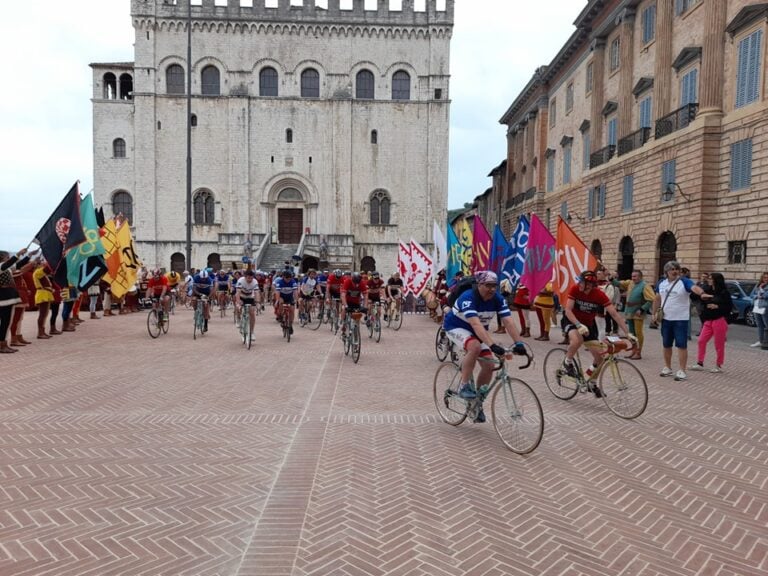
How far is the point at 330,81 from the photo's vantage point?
134 ft

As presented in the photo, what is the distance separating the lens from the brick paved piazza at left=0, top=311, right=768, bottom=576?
11.7 ft

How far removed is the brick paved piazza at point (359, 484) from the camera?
356cm

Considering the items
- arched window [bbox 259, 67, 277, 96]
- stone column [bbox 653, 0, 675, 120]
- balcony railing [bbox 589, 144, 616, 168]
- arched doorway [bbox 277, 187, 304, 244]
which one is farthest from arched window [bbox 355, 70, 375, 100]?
stone column [bbox 653, 0, 675, 120]

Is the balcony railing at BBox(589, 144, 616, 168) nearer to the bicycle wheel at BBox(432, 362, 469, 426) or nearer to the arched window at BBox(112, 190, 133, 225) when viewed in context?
the bicycle wheel at BBox(432, 362, 469, 426)

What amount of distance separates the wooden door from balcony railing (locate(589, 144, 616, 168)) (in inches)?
845

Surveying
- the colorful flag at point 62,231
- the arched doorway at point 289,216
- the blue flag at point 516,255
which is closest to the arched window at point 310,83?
the arched doorway at point 289,216

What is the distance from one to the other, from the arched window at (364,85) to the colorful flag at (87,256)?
100ft

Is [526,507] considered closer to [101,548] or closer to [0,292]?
[101,548]

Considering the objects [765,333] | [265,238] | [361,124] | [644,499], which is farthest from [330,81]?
[644,499]

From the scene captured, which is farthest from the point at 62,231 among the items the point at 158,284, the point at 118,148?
the point at 118,148

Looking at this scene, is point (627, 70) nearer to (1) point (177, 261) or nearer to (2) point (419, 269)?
(2) point (419, 269)

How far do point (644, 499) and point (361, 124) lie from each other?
3953 cm

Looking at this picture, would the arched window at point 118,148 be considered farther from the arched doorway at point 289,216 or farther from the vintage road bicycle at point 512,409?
the vintage road bicycle at point 512,409

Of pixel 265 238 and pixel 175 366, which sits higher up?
pixel 265 238
